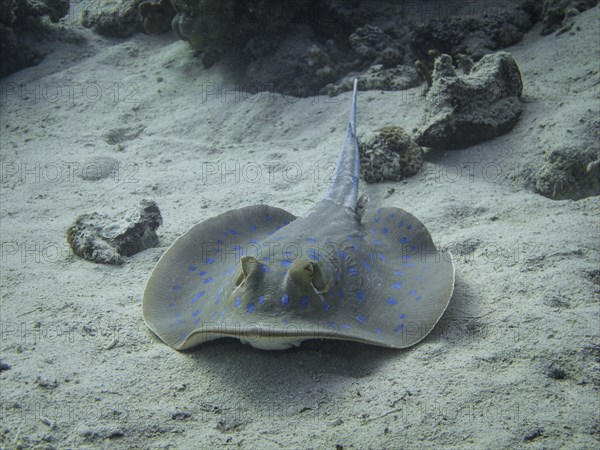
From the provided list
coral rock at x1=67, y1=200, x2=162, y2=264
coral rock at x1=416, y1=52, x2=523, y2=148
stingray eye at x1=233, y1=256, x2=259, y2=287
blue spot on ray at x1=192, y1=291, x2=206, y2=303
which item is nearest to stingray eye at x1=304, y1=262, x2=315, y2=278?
stingray eye at x1=233, y1=256, x2=259, y2=287

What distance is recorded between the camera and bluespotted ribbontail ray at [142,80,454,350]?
114 inches

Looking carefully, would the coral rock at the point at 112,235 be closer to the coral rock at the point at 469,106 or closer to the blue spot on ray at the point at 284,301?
the blue spot on ray at the point at 284,301

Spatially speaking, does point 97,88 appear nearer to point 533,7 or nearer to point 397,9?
point 397,9

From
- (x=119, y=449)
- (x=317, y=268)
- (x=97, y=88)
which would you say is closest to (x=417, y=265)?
(x=317, y=268)

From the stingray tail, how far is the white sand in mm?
700

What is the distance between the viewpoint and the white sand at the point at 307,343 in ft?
8.54

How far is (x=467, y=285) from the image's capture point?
150 inches

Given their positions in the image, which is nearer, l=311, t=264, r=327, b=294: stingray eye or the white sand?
the white sand

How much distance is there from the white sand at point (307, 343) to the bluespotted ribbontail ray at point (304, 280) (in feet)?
0.77

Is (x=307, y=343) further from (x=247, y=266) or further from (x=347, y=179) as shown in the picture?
(x=347, y=179)

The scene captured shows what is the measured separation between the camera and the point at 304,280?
2.99 m

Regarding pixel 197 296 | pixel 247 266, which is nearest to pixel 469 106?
pixel 247 266

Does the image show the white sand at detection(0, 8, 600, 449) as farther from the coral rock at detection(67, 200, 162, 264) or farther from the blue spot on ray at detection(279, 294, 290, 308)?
the blue spot on ray at detection(279, 294, 290, 308)

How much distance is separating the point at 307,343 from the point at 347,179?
207cm
